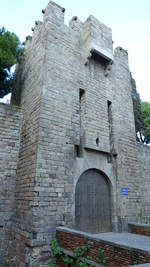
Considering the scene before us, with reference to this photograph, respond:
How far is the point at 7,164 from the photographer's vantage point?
6.15 metres

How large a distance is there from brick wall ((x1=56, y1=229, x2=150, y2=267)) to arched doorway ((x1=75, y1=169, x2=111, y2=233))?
47.6 inches

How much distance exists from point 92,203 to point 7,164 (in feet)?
9.94

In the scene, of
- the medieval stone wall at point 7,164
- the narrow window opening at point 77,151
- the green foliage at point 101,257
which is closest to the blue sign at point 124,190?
the narrow window opening at point 77,151

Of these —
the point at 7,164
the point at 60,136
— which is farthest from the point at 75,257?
the point at 7,164

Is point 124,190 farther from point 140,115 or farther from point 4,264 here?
point 140,115

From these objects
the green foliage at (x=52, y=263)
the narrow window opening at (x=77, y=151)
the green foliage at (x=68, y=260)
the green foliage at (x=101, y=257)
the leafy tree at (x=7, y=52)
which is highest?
the leafy tree at (x=7, y=52)

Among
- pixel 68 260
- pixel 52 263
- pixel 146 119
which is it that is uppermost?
pixel 146 119

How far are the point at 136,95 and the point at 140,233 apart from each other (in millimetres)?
11610

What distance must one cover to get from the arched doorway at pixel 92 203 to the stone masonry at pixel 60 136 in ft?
0.31

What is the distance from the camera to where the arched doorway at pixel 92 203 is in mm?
5848

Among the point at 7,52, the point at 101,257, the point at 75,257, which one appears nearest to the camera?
the point at 101,257

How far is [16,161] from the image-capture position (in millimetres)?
6297

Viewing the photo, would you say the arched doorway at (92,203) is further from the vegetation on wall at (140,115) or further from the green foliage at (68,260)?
the vegetation on wall at (140,115)

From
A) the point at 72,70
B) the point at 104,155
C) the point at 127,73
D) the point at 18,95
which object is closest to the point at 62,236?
the point at 104,155
